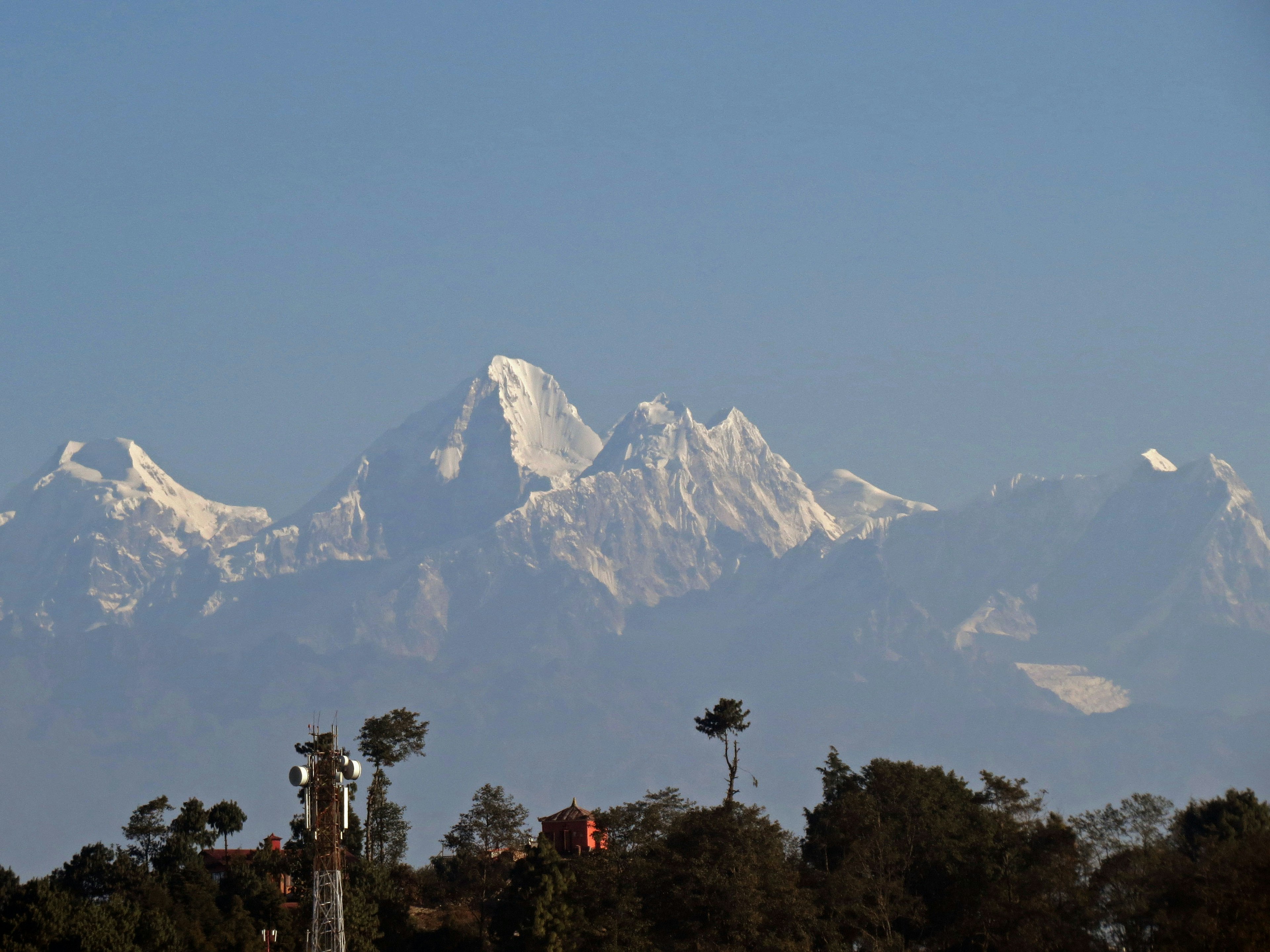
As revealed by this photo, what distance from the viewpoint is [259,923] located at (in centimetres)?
8950

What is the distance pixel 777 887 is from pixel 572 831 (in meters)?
36.7

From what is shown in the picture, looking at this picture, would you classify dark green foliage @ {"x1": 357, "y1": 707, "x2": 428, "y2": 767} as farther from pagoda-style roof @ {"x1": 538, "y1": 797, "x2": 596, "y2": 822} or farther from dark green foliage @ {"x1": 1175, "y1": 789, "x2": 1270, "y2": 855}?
dark green foliage @ {"x1": 1175, "y1": 789, "x2": 1270, "y2": 855}

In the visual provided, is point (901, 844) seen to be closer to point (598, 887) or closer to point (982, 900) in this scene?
point (982, 900)

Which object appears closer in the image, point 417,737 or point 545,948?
point 545,948

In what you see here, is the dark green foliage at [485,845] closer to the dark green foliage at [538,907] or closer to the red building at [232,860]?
the red building at [232,860]

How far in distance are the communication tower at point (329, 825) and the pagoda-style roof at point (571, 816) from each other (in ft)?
159

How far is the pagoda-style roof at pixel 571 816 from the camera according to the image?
4498 inches

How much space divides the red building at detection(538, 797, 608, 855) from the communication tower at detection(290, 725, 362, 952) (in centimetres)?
4489

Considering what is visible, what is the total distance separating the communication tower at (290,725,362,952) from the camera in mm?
62469

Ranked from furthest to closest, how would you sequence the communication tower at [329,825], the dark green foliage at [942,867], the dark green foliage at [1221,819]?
the dark green foliage at [1221,819] < the dark green foliage at [942,867] < the communication tower at [329,825]

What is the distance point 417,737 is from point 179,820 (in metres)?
17.5

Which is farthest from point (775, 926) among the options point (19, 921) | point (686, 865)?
point (19, 921)

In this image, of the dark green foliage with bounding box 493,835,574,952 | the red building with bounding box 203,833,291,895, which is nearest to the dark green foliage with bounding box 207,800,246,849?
the red building with bounding box 203,833,291,895

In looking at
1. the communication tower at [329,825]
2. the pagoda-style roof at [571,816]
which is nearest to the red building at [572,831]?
the pagoda-style roof at [571,816]
